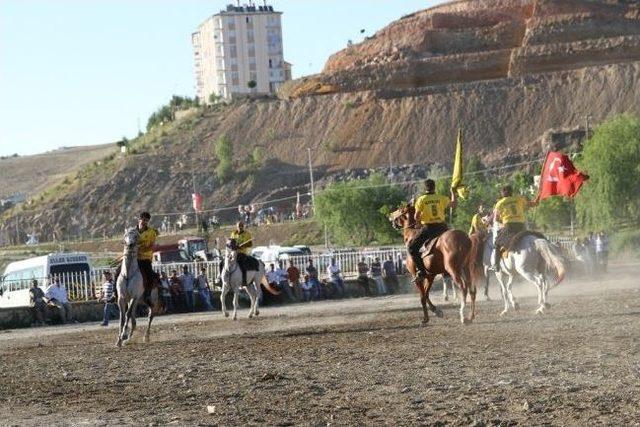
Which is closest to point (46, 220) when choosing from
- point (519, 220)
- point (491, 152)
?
point (491, 152)

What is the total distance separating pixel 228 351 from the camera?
22.5 meters

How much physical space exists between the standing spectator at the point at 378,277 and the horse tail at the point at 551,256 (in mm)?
20549

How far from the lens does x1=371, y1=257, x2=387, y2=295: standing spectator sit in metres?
47.6

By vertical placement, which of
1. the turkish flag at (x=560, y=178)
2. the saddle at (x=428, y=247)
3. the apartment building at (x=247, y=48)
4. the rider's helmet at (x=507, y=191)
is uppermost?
the apartment building at (x=247, y=48)

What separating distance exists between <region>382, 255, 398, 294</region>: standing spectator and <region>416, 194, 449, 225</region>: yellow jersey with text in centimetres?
2144

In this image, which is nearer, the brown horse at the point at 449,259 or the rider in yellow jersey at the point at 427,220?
the brown horse at the point at 449,259

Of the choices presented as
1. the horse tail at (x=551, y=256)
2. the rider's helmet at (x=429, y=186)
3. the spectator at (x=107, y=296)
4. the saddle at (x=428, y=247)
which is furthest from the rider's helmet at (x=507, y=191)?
the spectator at (x=107, y=296)

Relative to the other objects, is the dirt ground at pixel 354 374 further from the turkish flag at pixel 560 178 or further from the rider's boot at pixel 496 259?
the turkish flag at pixel 560 178

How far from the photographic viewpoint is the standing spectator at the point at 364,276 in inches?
1864

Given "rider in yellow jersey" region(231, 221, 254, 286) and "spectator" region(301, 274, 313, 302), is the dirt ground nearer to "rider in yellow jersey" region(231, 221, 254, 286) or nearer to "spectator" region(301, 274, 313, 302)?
"rider in yellow jersey" region(231, 221, 254, 286)

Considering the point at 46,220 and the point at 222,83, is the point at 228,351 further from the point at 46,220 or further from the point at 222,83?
the point at 222,83

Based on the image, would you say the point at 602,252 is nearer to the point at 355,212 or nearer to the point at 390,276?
the point at 390,276

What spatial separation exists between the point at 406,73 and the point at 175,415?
13765 cm

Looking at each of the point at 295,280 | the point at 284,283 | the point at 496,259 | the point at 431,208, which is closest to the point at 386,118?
the point at 295,280
